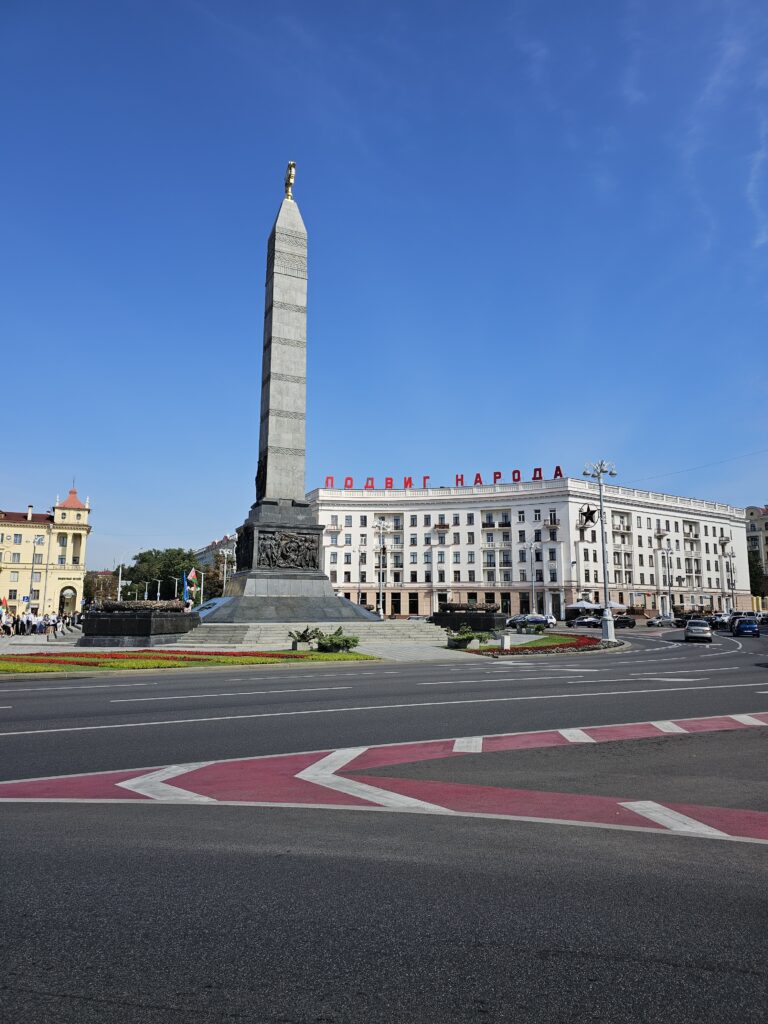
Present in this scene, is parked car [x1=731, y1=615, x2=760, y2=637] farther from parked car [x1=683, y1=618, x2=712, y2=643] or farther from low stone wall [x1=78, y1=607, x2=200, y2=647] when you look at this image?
low stone wall [x1=78, y1=607, x2=200, y2=647]

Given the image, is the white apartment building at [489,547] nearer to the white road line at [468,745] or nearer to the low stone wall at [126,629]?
the low stone wall at [126,629]

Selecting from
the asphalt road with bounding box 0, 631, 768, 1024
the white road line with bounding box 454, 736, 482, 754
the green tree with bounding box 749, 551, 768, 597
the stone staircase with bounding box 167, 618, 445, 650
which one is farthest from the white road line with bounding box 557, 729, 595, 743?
the green tree with bounding box 749, 551, 768, 597

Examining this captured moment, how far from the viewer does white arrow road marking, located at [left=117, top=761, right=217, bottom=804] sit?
6.12m

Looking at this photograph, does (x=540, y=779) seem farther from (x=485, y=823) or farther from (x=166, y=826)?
(x=166, y=826)

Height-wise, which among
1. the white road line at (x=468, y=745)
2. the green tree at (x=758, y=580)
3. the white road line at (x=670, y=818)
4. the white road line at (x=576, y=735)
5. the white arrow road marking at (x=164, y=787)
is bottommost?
the white road line at (x=576, y=735)

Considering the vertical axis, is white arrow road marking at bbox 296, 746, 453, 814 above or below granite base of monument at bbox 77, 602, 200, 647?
below

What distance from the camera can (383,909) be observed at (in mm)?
3672

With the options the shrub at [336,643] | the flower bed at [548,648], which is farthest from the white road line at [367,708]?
the shrub at [336,643]

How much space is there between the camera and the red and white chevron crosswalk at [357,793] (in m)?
5.55

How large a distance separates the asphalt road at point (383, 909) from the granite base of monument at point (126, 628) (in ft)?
71.8

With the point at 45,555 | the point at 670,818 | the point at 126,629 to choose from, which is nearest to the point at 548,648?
the point at 126,629

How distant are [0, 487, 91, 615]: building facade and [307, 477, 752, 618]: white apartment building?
35.8 meters

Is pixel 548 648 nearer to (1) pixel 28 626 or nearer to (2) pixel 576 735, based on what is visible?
(2) pixel 576 735

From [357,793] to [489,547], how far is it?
88450 mm
